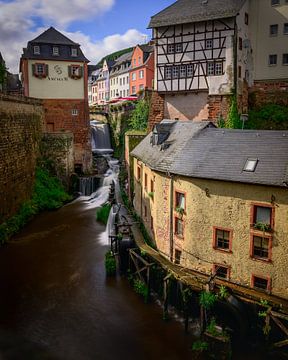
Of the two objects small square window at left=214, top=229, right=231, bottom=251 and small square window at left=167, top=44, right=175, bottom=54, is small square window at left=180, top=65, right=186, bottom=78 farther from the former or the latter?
small square window at left=214, top=229, right=231, bottom=251

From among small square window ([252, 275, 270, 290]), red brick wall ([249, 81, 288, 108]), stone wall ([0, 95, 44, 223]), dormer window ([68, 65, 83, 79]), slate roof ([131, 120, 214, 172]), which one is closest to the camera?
small square window ([252, 275, 270, 290])

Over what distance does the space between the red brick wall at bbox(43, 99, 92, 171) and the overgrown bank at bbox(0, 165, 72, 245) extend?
5381 mm

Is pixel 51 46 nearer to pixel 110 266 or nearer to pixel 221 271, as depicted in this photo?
pixel 110 266

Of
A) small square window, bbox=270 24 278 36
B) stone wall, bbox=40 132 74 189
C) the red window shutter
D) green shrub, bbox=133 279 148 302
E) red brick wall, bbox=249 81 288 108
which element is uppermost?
small square window, bbox=270 24 278 36

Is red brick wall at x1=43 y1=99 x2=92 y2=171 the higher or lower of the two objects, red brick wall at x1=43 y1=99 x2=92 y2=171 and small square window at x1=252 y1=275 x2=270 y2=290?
the higher

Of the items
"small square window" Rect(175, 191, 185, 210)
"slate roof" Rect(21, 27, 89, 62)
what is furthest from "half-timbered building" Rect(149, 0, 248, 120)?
"small square window" Rect(175, 191, 185, 210)

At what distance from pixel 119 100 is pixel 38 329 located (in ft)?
125

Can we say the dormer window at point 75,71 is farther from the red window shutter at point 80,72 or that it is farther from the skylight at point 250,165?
the skylight at point 250,165

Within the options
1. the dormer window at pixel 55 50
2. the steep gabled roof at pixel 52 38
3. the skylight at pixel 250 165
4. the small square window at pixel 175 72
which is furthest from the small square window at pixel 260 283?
the steep gabled roof at pixel 52 38

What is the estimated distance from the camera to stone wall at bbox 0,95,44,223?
24922 millimetres

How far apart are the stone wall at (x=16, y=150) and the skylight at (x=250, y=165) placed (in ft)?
55.3

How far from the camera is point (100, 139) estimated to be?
46469 mm

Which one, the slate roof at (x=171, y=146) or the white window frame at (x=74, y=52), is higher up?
the white window frame at (x=74, y=52)

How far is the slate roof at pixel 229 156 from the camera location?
13711 millimetres
